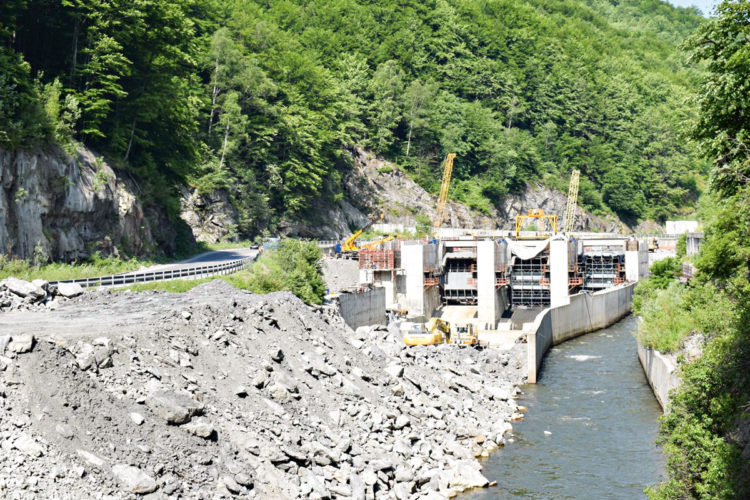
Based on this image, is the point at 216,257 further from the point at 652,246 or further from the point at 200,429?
the point at 652,246

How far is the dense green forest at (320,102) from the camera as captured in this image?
55.6 m

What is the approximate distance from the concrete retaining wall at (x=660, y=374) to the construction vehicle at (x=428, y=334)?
13.2 meters

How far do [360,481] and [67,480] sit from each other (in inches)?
350

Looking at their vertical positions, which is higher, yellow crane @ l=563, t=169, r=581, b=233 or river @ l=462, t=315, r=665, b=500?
yellow crane @ l=563, t=169, r=581, b=233

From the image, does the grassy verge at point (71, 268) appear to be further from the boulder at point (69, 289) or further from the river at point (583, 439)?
the river at point (583, 439)

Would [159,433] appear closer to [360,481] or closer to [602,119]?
[360,481]

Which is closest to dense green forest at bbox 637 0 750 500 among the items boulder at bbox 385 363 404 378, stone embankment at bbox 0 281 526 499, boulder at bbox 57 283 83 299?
stone embankment at bbox 0 281 526 499

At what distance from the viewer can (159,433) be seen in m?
21.6

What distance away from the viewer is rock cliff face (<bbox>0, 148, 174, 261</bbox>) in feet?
143

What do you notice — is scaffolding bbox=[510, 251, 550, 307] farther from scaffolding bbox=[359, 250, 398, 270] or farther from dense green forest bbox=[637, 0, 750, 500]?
dense green forest bbox=[637, 0, 750, 500]

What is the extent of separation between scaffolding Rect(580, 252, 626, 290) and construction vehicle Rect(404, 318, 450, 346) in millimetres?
34541

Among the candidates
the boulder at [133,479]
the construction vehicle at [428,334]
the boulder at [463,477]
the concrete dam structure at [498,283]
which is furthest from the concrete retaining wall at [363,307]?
the boulder at [133,479]

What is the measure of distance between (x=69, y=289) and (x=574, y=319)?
43.8 meters

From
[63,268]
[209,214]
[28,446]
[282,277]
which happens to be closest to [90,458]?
[28,446]
